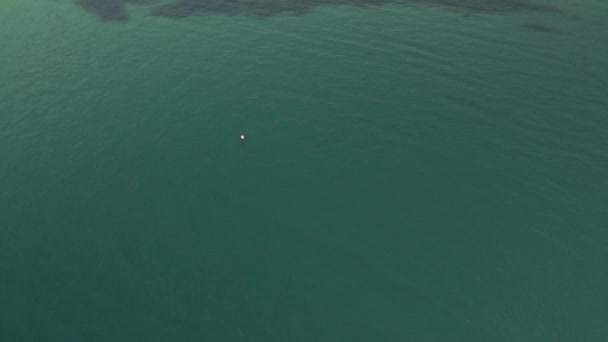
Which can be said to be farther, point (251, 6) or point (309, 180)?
point (251, 6)

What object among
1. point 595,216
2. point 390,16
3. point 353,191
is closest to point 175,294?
Answer: point 353,191

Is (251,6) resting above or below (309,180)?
above

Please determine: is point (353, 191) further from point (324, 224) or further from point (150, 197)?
point (150, 197)

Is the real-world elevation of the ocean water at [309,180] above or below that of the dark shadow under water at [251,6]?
below

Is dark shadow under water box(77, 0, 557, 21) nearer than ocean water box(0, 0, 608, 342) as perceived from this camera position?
No

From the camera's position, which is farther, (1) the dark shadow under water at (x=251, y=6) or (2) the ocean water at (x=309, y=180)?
(1) the dark shadow under water at (x=251, y=6)
